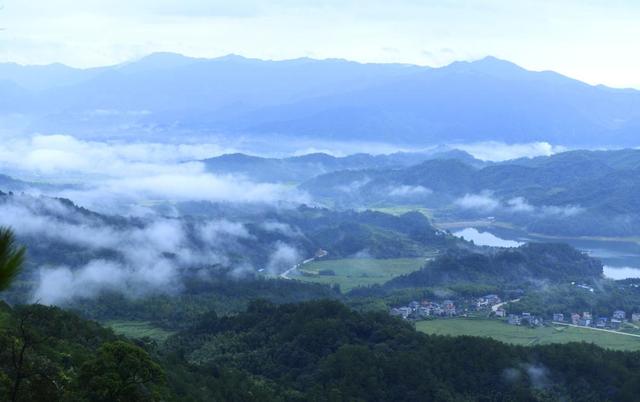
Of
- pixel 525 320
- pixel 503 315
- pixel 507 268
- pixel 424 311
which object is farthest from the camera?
pixel 507 268

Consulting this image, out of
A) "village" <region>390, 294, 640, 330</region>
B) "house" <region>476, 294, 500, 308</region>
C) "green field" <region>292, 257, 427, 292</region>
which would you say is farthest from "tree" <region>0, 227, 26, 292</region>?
"green field" <region>292, 257, 427, 292</region>

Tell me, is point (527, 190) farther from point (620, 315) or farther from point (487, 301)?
point (620, 315)

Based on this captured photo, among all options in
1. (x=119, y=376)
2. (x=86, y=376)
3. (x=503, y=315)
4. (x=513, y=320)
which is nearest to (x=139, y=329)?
(x=513, y=320)

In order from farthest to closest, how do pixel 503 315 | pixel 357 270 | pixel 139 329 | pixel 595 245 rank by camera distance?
1. pixel 595 245
2. pixel 357 270
3. pixel 503 315
4. pixel 139 329

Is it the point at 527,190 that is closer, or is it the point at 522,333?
the point at 522,333

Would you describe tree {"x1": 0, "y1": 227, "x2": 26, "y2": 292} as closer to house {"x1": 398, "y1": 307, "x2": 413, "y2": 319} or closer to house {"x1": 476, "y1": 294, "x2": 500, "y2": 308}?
house {"x1": 398, "y1": 307, "x2": 413, "y2": 319}

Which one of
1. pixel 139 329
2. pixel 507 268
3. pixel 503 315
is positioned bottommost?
pixel 503 315

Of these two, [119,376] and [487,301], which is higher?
[119,376]
